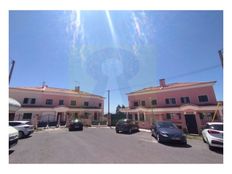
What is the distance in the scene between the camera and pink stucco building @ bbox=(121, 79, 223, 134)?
15752mm

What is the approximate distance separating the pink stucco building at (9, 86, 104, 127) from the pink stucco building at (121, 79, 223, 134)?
1101 cm

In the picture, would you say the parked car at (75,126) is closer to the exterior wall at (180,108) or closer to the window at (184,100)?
the exterior wall at (180,108)

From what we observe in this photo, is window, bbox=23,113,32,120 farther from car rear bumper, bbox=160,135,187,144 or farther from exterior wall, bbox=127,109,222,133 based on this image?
car rear bumper, bbox=160,135,187,144

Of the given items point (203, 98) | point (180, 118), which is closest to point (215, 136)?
point (180, 118)

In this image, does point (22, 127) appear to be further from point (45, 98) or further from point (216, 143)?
point (216, 143)

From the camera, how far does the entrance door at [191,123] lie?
1621cm

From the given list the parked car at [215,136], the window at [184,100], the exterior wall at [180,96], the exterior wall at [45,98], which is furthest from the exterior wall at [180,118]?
the exterior wall at [45,98]

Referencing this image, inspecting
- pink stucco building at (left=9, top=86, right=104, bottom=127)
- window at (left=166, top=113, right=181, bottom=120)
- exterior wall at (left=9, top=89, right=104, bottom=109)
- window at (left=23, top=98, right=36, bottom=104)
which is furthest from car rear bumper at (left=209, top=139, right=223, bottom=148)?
window at (left=23, top=98, right=36, bottom=104)

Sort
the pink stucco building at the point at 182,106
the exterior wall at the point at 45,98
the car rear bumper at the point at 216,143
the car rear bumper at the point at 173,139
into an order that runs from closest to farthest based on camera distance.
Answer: the car rear bumper at the point at 216,143 → the car rear bumper at the point at 173,139 → the pink stucco building at the point at 182,106 → the exterior wall at the point at 45,98

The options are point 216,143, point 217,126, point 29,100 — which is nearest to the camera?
point 216,143

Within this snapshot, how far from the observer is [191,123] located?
1648 centimetres

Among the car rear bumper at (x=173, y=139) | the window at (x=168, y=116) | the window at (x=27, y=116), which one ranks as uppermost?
the car rear bumper at (x=173, y=139)

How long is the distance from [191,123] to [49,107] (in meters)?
22.5

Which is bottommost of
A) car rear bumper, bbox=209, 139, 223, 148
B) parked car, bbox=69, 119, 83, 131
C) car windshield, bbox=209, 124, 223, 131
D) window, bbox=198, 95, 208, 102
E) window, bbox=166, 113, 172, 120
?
parked car, bbox=69, 119, 83, 131
